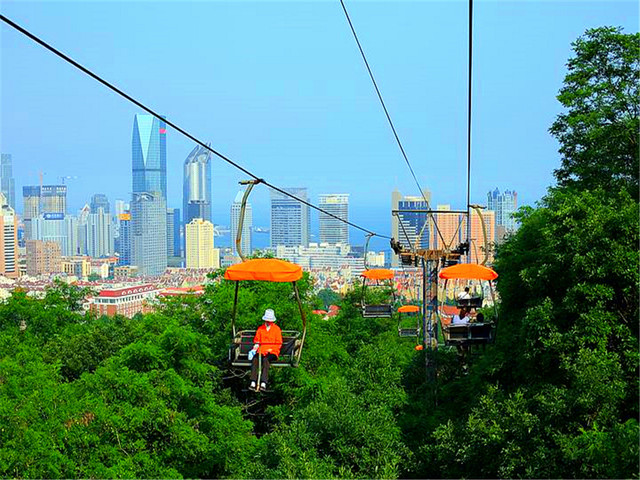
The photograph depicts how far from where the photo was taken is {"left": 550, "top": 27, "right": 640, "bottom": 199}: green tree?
17.2m

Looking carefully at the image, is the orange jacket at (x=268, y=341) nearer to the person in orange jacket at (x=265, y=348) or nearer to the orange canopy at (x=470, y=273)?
the person in orange jacket at (x=265, y=348)

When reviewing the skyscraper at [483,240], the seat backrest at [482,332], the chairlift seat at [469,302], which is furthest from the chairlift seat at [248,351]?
the skyscraper at [483,240]

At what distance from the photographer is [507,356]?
550 inches

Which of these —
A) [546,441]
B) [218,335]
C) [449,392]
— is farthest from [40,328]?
[546,441]

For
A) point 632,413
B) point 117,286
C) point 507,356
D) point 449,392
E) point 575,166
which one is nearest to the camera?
point 632,413

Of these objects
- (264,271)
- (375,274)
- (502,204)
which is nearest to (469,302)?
(264,271)

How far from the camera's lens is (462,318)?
14977 millimetres

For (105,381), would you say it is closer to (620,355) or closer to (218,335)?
(218,335)

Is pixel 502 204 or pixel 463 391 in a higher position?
pixel 502 204

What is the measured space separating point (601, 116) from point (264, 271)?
1109 cm

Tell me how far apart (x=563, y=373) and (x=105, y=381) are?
1000 centimetres

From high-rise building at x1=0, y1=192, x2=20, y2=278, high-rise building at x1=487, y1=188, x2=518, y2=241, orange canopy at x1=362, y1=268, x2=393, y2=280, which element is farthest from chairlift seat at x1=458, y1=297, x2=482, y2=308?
high-rise building at x1=0, y1=192, x2=20, y2=278

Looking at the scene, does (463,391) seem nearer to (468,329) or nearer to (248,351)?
(468,329)

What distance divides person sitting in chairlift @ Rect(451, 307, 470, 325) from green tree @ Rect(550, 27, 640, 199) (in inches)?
159
